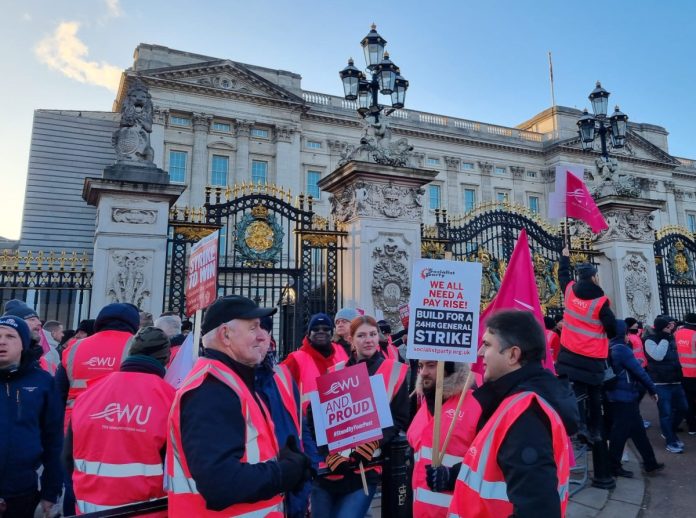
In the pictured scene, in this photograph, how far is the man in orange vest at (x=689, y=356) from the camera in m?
8.28

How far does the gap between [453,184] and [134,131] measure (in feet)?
111

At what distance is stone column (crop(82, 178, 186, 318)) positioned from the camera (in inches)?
321

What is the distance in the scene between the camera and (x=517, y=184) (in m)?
42.1

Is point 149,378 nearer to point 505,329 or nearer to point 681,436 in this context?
point 505,329

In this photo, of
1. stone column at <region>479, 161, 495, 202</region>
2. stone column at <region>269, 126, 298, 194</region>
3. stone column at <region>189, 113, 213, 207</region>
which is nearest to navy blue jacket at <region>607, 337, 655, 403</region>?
stone column at <region>189, 113, 213, 207</region>

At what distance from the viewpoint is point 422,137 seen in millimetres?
39344

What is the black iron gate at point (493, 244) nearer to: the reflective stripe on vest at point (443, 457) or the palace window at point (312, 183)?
the reflective stripe on vest at point (443, 457)

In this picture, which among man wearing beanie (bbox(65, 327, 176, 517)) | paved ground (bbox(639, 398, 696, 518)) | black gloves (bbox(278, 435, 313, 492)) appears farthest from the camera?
paved ground (bbox(639, 398, 696, 518))

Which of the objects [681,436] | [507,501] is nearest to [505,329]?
[507,501]

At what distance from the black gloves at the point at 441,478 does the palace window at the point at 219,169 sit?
3175 cm

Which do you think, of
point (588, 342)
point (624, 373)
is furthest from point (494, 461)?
point (624, 373)

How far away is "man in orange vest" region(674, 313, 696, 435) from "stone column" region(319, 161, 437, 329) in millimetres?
4685

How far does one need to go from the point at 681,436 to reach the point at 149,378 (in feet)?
30.0

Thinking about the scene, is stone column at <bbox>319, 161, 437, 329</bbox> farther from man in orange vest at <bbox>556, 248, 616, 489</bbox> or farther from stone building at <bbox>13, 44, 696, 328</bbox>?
stone building at <bbox>13, 44, 696, 328</bbox>
